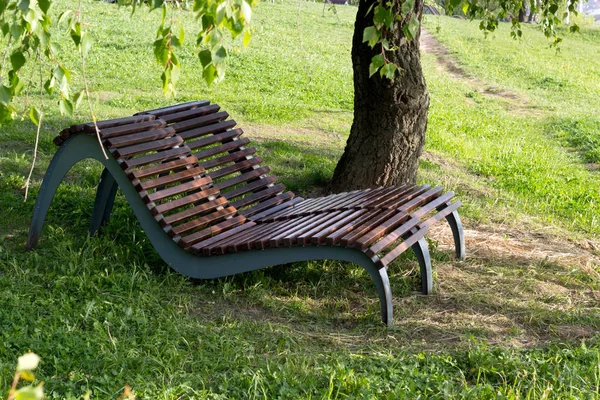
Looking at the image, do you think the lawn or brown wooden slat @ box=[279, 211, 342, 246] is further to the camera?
brown wooden slat @ box=[279, 211, 342, 246]

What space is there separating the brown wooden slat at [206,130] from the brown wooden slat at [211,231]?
738mm

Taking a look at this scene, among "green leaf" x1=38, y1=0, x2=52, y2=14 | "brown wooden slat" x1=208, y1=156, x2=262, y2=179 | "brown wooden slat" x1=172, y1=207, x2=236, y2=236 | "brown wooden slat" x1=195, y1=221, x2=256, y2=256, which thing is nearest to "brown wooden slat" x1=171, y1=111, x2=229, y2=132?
"brown wooden slat" x1=208, y1=156, x2=262, y2=179

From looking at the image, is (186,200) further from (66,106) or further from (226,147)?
(66,106)

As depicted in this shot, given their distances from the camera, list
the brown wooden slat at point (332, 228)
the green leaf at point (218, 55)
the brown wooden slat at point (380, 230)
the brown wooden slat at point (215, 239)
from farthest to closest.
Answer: the brown wooden slat at point (215, 239), the brown wooden slat at point (332, 228), the brown wooden slat at point (380, 230), the green leaf at point (218, 55)

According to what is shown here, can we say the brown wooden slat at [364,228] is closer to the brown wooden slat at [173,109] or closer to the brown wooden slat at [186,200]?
the brown wooden slat at [186,200]

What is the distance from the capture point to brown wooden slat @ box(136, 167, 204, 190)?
4887mm

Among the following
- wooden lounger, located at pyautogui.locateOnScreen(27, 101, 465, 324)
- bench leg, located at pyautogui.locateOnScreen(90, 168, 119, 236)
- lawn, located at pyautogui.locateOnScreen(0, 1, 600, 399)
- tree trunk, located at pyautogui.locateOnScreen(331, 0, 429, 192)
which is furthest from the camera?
tree trunk, located at pyautogui.locateOnScreen(331, 0, 429, 192)

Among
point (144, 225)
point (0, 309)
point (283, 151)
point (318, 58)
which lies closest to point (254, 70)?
point (318, 58)

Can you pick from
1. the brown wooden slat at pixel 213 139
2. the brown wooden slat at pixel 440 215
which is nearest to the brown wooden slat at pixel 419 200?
the brown wooden slat at pixel 440 215

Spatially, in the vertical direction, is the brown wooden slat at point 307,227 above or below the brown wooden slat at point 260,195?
above

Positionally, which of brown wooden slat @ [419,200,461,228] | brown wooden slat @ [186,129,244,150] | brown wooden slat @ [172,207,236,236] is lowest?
brown wooden slat @ [172,207,236,236]

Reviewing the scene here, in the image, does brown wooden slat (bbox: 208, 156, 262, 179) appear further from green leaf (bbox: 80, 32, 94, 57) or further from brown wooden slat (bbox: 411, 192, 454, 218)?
green leaf (bbox: 80, 32, 94, 57)

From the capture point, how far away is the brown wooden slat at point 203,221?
4.93 metres

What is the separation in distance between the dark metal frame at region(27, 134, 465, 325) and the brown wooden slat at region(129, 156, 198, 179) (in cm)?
10
